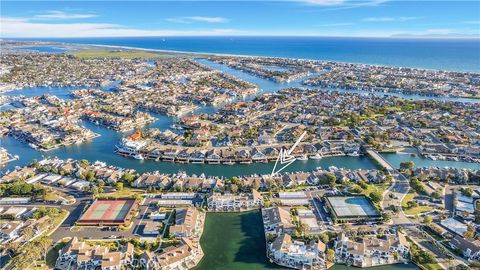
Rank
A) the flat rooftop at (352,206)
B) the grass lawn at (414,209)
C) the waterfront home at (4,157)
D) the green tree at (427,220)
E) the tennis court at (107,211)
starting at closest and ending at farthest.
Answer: the green tree at (427,220) → the tennis court at (107,211) → the flat rooftop at (352,206) → the grass lawn at (414,209) → the waterfront home at (4,157)

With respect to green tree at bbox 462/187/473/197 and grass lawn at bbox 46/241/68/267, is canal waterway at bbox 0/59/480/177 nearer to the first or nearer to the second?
green tree at bbox 462/187/473/197

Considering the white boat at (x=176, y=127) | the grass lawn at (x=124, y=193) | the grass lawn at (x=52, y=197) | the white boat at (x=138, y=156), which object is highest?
the white boat at (x=176, y=127)

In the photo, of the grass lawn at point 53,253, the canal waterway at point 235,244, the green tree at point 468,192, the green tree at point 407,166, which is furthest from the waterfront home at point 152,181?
the green tree at point 468,192

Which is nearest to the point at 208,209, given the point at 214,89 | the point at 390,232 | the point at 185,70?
the point at 390,232

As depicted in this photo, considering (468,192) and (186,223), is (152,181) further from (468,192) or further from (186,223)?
(468,192)

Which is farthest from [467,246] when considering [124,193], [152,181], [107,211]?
[124,193]

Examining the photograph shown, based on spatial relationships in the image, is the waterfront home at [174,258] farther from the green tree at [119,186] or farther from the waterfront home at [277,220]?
the green tree at [119,186]

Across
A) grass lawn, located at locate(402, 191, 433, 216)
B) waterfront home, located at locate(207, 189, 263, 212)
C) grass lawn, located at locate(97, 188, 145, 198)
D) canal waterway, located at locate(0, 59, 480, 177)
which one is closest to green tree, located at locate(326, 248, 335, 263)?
waterfront home, located at locate(207, 189, 263, 212)
